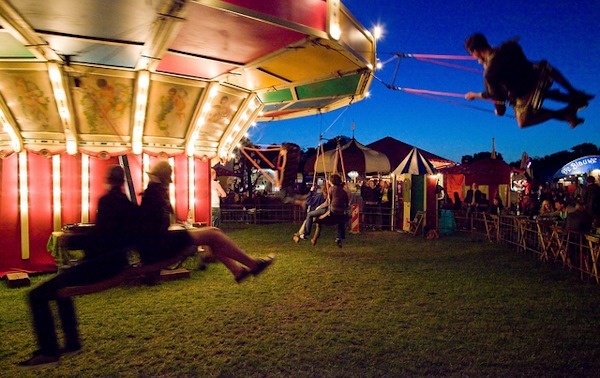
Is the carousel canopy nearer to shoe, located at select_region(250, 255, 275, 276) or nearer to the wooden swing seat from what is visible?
shoe, located at select_region(250, 255, 275, 276)

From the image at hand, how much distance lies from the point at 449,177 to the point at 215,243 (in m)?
23.8

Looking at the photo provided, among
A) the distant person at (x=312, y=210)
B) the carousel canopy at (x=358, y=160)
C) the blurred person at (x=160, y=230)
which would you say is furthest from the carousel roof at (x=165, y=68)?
the carousel canopy at (x=358, y=160)

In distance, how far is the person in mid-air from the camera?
3.63 metres

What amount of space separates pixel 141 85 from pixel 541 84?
795cm

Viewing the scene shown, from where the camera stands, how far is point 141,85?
9180 millimetres

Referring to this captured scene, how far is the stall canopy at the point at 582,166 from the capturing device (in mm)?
23781

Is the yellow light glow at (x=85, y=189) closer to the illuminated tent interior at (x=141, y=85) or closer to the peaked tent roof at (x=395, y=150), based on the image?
the illuminated tent interior at (x=141, y=85)

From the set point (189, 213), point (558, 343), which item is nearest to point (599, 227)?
point (558, 343)

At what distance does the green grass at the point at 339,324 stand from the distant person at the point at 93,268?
780 millimetres

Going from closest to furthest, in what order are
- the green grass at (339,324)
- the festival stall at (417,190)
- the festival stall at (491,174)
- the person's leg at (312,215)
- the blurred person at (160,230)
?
the blurred person at (160,230) < the green grass at (339,324) < the person's leg at (312,215) < the festival stall at (417,190) < the festival stall at (491,174)

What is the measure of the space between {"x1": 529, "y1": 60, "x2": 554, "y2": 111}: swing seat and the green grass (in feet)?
9.53

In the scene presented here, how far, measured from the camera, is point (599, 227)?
880cm

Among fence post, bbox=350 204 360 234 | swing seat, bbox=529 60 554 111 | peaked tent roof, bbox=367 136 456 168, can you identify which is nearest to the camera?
swing seat, bbox=529 60 554 111

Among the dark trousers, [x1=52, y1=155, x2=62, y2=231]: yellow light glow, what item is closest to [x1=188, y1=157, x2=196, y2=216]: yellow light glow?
[x1=52, y1=155, x2=62, y2=231]: yellow light glow
